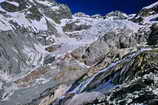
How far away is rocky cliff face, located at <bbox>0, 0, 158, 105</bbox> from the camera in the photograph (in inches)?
606

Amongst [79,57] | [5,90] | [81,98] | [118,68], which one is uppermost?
[118,68]

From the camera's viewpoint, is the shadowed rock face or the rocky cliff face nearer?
the shadowed rock face

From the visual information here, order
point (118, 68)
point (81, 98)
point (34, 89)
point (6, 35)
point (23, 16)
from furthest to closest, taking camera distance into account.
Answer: point (23, 16) → point (6, 35) → point (34, 89) → point (118, 68) → point (81, 98)

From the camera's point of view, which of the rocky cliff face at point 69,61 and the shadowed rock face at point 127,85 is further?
the rocky cliff face at point 69,61

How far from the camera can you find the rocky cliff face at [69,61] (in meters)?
15.4

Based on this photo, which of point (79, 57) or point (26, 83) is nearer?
point (26, 83)

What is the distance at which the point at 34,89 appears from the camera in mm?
56844

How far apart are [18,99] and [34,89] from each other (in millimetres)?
4616

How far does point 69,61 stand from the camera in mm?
68250

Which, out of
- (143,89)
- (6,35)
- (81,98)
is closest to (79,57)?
(6,35)

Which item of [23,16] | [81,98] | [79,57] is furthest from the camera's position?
[23,16]

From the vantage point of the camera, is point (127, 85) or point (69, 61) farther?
point (69, 61)

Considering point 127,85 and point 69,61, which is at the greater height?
point 127,85

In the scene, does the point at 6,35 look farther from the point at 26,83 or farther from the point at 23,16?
the point at 26,83
